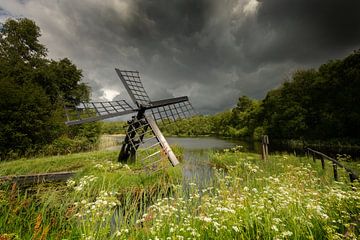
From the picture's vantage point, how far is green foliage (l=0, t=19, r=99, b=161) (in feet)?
55.0

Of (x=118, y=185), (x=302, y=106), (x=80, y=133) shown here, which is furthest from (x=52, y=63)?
(x=302, y=106)

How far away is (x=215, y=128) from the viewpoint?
92375 millimetres

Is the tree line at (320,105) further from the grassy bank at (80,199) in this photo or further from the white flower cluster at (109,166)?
the white flower cluster at (109,166)

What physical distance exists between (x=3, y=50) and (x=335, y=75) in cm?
5357

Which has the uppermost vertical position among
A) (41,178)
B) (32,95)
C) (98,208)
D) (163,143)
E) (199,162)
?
(32,95)

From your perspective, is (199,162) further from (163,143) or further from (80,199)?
(80,199)

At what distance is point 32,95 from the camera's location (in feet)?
59.5

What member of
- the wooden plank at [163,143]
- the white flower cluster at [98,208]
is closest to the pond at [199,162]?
the wooden plank at [163,143]

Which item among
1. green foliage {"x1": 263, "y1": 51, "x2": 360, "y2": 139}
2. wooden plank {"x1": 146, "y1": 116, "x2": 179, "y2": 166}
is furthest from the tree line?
wooden plank {"x1": 146, "y1": 116, "x2": 179, "y2": 166}

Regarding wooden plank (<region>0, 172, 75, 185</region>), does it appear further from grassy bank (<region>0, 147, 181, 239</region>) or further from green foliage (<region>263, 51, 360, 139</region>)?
green foliage (<region>263, 51, 360, 139</region>)

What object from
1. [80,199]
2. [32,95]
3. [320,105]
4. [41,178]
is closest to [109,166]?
[80,199]

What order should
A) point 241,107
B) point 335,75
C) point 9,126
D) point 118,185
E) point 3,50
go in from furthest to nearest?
point 241,107 < point 335,75 < point 3,50 < point 9,126 < point 118,185

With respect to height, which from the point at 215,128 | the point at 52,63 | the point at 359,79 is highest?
the point at 52,63

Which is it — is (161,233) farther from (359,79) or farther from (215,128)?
(215,128)
